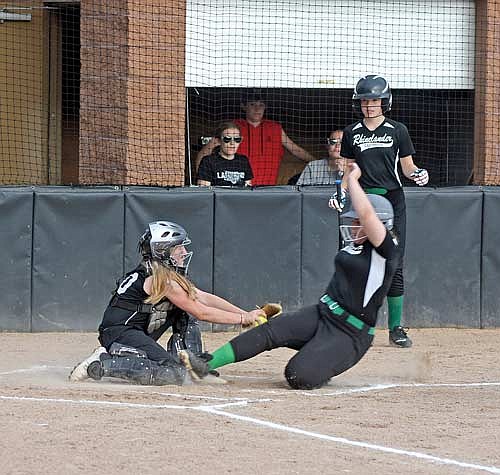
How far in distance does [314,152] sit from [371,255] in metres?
5.91

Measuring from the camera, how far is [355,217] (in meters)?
7.07

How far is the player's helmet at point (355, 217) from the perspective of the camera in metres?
7.08

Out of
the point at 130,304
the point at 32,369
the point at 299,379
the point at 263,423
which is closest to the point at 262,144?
the point at 32,369

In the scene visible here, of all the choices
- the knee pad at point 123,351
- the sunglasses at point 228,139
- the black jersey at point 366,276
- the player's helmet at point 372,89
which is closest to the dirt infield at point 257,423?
the knee pad at point 123,351

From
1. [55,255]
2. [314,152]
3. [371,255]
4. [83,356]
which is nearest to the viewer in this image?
[371,255]

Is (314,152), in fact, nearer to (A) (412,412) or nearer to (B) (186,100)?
(B) (186,100)

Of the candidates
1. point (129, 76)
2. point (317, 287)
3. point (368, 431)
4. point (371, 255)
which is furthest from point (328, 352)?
point (129, 76)

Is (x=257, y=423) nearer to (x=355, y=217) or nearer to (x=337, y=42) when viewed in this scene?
(x=355, y=217)

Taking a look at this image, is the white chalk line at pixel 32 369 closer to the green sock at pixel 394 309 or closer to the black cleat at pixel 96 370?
the black cleat at pixel 96 370

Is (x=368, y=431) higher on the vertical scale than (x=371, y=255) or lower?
lower

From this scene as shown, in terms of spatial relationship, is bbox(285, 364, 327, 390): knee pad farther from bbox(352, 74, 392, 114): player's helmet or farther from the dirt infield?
bbox(352, 74, 392, 114): player's helmet

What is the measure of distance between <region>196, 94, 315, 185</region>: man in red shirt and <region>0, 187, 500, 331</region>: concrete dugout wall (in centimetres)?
140

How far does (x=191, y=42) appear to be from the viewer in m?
12.0

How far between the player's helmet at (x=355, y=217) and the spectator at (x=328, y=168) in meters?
3.98
